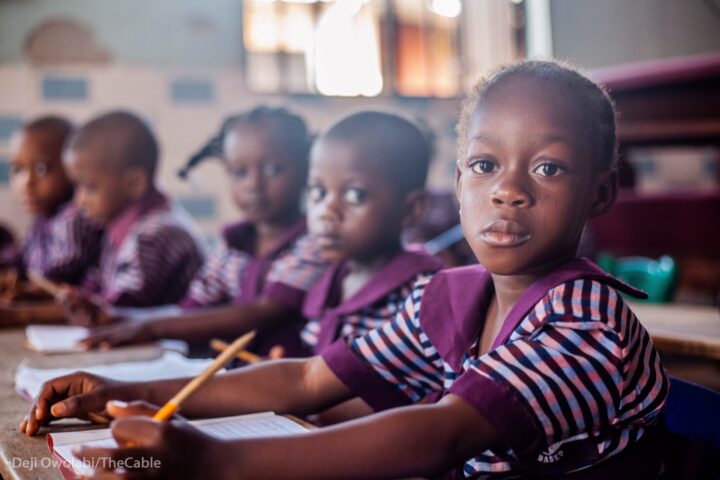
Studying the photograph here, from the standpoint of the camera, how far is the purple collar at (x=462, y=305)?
862 mm

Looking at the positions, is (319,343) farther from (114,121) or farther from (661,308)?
(114,121)

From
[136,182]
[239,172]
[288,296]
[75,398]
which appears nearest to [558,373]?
[75,398]

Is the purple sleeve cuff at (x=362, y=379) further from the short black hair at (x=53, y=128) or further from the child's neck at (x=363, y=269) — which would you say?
the short black hair at (x=53, y=128)

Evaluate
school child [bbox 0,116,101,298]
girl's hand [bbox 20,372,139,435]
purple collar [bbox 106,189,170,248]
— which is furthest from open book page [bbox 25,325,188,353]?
school child [bbox 0,116,101,298]

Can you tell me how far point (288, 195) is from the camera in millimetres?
1893

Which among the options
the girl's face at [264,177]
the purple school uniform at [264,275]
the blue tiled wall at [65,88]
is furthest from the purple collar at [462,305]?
the blue tiled wall at [65,88]

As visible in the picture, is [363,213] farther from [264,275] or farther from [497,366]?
[497,366]

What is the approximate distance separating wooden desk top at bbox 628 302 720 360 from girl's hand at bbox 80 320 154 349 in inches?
36.7

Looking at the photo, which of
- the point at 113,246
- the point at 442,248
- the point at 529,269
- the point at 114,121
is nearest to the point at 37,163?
the point at 114,121

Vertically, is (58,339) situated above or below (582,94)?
below

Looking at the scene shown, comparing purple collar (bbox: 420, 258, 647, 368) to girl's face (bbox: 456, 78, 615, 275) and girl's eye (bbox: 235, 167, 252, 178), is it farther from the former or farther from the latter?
girl's eye (bbox: 235, 167, 252, 178)

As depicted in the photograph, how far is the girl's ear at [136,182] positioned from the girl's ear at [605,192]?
1.73 metres

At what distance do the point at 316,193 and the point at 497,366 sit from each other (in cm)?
79

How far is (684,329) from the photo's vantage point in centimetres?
145
